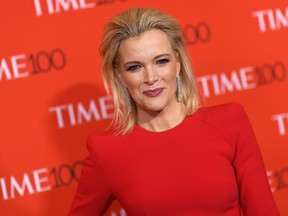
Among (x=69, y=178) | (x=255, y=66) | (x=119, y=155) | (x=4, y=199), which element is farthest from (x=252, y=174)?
(x=4, y=199)

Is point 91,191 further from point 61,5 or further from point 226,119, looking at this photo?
point 61,5

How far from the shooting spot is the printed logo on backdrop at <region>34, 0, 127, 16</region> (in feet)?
7.15

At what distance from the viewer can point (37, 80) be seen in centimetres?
218

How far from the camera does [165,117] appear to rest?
1845 mm

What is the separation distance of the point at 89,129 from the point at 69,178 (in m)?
0.18

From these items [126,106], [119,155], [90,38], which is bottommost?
[119,155]

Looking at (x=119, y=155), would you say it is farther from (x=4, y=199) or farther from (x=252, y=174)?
(x=4, y=199)

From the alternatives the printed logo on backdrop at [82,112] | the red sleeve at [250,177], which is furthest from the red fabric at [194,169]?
the printed logo on backdrop at [82,112]

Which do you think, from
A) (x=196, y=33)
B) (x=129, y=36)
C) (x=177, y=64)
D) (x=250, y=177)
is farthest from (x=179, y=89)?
(x=196, y=33)

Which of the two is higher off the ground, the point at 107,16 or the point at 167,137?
the point at 107,16

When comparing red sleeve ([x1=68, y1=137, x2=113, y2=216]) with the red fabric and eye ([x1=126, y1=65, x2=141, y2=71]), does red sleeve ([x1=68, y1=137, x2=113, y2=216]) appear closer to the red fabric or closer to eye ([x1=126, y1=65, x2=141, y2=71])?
the red fabric

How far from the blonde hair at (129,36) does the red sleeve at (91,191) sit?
0.40ft

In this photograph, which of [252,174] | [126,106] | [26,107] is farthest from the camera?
[26,107]

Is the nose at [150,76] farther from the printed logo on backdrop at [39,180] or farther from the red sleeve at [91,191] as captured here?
the printed logo on backdrop at [39,180]
